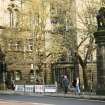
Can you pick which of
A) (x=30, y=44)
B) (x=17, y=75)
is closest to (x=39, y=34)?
(x=30, y=44)

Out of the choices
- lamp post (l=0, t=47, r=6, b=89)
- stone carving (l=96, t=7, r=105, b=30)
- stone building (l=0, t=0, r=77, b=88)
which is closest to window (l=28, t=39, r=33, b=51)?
stone building (l=0, t=0, r=77, b=88)

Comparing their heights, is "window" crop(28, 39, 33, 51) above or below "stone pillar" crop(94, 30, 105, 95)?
above

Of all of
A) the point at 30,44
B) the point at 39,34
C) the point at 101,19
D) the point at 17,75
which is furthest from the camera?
the point at 17,75

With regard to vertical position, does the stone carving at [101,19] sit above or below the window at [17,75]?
above

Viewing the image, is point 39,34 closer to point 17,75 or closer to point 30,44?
point 30,44

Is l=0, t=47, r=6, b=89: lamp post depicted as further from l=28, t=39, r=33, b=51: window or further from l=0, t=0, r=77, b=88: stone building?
l=28, t=39, r=33, b=51: window

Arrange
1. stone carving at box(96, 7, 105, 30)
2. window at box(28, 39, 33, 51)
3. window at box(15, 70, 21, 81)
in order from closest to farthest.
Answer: stone carving at box(96, 7, 105, 30)
window at box(28, 39, 33, 51)
window at box(15, 70, 21, 81)

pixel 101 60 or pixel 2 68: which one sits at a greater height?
pixel 101 60

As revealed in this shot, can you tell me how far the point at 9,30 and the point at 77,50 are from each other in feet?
42.0

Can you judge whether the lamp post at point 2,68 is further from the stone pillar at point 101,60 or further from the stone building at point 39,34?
the stone pillar at point 101,60

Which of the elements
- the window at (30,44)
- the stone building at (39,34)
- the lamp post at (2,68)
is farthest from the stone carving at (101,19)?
the lamp post at (2,68)

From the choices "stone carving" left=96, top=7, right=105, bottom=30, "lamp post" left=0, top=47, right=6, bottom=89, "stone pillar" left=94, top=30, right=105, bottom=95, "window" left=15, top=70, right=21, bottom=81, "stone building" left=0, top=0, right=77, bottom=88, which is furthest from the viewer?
"window" left=15, top=70, right=21, bottom=81

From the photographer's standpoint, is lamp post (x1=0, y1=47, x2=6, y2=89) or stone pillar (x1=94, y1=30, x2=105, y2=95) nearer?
stone pillar (x1=94, y1=30, x2=105, y2=95)

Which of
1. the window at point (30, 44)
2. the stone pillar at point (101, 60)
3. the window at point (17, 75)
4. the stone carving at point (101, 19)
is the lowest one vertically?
the window at point (17, 75)
